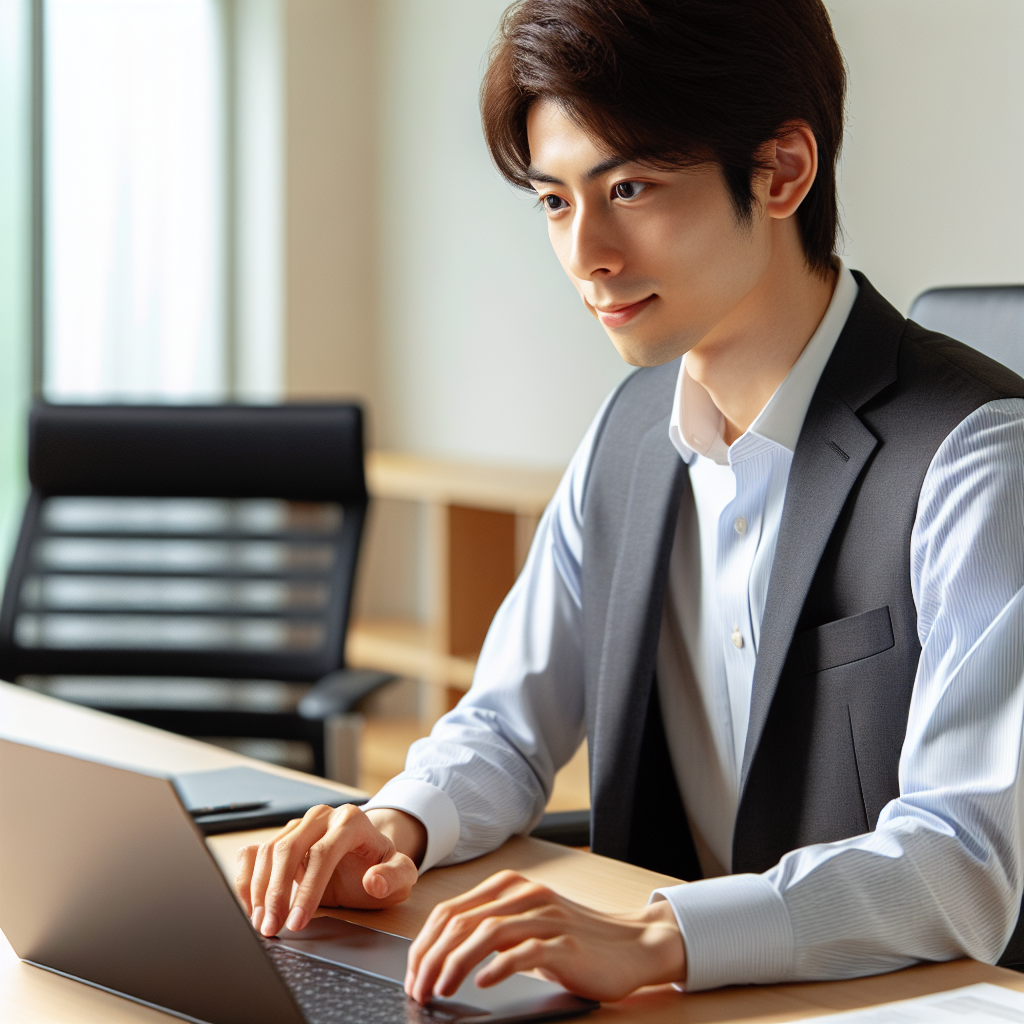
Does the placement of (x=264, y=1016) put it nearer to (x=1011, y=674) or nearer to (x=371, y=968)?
(x=371, y=968)

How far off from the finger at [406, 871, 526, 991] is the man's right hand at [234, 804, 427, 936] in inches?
6.0

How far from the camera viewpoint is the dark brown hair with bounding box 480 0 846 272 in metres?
1.05

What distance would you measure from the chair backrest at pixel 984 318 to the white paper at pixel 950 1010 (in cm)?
67

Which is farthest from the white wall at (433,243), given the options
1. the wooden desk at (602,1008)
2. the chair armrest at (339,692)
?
the wooden desk at (602,1008)

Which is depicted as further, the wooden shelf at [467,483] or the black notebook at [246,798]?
the wooden shelf at [467,483]

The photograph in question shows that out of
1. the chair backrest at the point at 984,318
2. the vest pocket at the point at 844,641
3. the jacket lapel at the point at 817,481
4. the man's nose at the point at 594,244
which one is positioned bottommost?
the vest pocket at the point at 844,641

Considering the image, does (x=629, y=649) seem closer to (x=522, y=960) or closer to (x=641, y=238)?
(x=641, y=238)

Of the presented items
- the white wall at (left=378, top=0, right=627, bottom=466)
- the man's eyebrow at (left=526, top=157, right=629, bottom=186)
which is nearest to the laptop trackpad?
the man's eyebrow at (left=526, top=157, right=629, bottom=186)

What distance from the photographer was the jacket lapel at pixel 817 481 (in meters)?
1.11

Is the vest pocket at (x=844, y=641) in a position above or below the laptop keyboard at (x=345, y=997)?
above

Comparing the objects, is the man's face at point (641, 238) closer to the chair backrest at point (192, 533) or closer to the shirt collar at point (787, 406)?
the shirt collar at point (787, 406)

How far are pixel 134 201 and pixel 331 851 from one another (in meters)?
3.11

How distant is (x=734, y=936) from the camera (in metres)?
0.85

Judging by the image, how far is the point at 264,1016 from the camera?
76 cm
